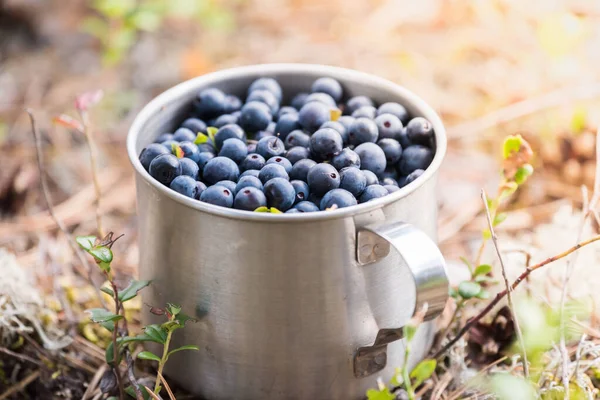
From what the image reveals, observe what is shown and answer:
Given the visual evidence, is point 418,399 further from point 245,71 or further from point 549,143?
point 549,143

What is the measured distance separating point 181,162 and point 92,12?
1.46m

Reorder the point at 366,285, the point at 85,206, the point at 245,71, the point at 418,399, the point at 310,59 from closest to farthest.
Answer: the point at 366,285
the point at 418,399
the point at 245,71
the point at 85,206
the point at 310,59

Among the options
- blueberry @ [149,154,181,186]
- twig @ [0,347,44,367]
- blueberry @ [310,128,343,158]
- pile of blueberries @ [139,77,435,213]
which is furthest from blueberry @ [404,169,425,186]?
twig @ [0,347,44,367]

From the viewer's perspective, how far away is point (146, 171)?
0.99 metres

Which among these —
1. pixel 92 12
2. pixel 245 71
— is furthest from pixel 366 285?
pixel 92 12

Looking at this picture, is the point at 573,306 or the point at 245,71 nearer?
the point at 573,306

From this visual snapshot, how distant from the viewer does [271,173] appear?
3.20 feet

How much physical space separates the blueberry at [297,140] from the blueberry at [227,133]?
0.07 meters

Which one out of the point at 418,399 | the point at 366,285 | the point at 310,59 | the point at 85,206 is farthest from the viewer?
the point at 310,59

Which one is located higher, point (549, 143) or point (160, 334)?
point (549, 143)

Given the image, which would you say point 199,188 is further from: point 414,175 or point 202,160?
point 414,175

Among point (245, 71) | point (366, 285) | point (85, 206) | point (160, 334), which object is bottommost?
point (85, 206)

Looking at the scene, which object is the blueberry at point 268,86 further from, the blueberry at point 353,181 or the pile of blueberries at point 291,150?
the blueberry at point 353,181

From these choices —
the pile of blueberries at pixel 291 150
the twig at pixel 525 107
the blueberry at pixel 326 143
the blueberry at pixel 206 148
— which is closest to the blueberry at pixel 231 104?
the pile of blueberries at pixel 291 150
